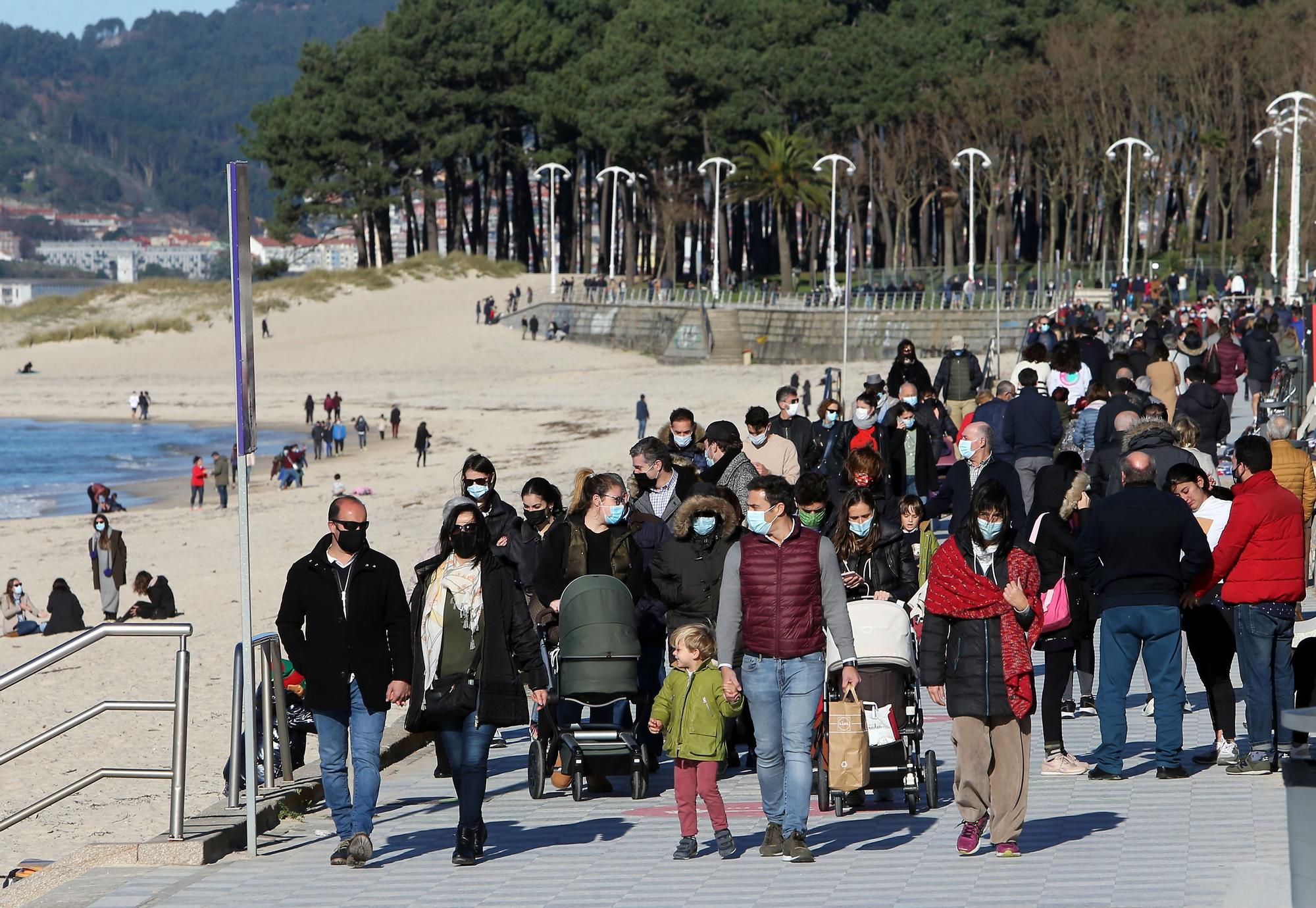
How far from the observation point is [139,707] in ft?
25.2

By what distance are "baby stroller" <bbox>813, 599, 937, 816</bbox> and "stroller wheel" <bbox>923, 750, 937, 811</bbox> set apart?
0.17 meters

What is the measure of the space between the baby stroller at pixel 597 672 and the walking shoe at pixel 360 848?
1407mm

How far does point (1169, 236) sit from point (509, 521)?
2761 inches

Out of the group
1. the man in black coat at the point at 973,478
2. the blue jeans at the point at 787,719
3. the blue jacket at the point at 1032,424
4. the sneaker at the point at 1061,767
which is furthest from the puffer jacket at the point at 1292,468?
the blue jeans at the point at 787,719

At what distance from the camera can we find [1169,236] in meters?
76.1

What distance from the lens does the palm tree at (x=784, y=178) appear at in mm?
73438

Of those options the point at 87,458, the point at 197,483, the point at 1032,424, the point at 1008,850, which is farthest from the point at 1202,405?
the point at 87,458

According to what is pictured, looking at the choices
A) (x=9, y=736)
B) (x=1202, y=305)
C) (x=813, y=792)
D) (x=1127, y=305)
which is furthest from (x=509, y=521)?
(x=1127, y=305)

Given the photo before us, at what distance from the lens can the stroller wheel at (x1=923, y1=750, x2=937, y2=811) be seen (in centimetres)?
830

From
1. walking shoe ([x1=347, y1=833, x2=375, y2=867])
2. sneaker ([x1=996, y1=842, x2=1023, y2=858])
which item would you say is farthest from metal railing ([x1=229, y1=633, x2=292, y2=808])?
sneaker ([x1=996, y1=842, x2=1023, y2=858])

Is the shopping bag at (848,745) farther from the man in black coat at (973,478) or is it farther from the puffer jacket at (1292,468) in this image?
the puffer jacket at (1292,468)

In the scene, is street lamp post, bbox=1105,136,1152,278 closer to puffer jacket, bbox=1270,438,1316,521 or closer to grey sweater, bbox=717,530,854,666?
puffer jacket, bbox=1270,438,1316,521

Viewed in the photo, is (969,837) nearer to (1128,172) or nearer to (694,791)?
(694,791)

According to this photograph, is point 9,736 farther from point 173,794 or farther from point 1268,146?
point 1268,146
